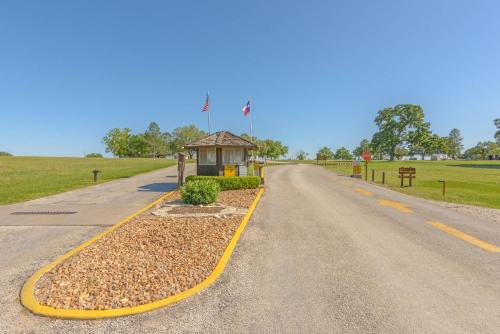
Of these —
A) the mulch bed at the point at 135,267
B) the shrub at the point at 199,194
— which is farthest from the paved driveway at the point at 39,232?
the shrub at the point at 199,194

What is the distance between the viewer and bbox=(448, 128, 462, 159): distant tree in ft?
445

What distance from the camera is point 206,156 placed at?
17.4 m

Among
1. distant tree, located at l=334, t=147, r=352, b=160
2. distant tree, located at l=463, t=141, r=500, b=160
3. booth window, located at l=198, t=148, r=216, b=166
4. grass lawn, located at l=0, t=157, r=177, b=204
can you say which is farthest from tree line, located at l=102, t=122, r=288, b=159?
distant tree, located at l=463, t=141, r=500, b=160

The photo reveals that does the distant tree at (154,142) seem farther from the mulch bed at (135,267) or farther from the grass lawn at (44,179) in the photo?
the mulch bed at (135,267)

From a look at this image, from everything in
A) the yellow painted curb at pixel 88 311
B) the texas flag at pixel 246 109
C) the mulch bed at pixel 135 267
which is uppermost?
the texas flag at pixel 246 109

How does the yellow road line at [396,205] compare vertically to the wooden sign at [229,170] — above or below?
below

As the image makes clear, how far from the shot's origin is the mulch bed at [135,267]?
372cm

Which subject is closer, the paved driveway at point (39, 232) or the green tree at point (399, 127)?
the paved driveway at point (39, 232)

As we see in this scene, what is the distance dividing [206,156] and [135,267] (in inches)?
517

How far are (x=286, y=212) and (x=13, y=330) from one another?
802 cm

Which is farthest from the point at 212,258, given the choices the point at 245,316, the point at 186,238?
the point at 245,316

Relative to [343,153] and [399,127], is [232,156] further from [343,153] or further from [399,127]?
[343,153]

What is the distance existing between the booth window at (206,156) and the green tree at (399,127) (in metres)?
63.2

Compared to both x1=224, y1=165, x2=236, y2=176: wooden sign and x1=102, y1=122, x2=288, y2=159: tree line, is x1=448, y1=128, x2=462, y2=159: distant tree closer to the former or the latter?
x1=102, y1=122, x2=288, y2=159: tree line
